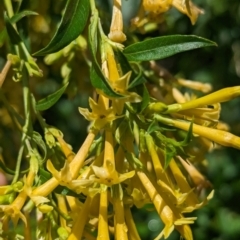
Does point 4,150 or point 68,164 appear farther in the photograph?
point 4,150

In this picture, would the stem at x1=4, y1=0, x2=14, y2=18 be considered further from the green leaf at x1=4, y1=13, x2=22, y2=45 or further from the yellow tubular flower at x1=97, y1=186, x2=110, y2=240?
the yellow tubular flower at x1=97, y1=186, x2=110, y2=240

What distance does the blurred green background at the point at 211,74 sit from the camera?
168 centimetres

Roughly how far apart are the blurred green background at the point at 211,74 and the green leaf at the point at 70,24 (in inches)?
21.7

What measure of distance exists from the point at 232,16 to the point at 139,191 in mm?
865

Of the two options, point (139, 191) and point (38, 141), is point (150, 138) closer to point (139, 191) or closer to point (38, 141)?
point (139, 191)

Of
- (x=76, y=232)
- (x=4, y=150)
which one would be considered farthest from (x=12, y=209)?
(x=4, y=150)

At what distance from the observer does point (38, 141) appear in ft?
3.60

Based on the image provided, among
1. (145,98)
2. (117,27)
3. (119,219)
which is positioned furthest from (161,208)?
(117,27)

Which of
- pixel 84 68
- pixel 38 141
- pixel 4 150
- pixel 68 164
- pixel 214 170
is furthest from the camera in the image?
pixel 214 170

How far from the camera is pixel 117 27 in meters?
1.05

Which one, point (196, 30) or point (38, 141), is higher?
point (38, 141)

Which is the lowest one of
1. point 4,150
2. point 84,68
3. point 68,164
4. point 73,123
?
point 73,123

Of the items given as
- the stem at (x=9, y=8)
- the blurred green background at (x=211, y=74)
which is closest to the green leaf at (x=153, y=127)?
the stem at (x=9, y=8)

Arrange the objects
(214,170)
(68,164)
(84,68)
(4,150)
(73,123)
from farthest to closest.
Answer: (73,123) < (214,170) < (4,150) < (84,68) < (68,164)
